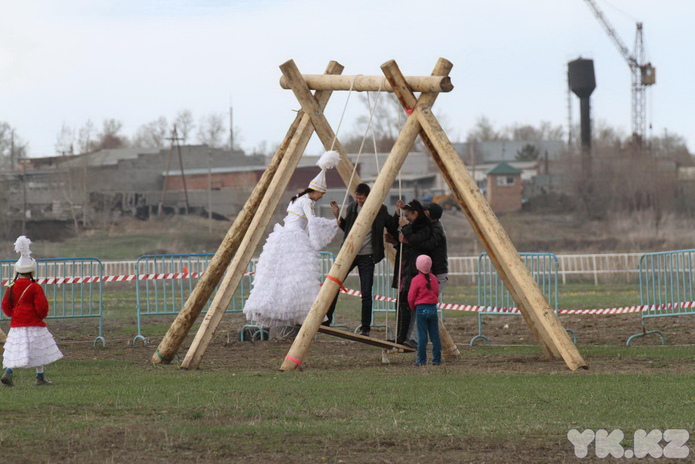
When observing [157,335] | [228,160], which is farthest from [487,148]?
[157,335]

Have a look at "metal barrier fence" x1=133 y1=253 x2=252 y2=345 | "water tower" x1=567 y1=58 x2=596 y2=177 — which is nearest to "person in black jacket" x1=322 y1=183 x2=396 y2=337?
"metal barrier fence" x1=133 y1=253 x2=252 y2=345

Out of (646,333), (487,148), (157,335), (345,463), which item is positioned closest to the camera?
(345,463)

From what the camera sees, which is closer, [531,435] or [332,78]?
[531,435]

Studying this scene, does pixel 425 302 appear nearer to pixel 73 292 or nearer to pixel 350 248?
pixel 350 248

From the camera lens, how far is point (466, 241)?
60000 mm

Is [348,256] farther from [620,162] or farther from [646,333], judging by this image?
[620,162]

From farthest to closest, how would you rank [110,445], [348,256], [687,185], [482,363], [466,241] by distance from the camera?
1. [687,185]
2. [466,241]
3. [482,363]
4. [348,256]
5. [110,445]

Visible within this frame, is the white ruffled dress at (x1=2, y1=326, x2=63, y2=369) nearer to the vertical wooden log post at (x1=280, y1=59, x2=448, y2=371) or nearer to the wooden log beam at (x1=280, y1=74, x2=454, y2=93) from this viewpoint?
the vertical wooden log post at (x1=280, y1=59, x2=448, y2=371)

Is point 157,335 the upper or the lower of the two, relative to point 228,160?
lower

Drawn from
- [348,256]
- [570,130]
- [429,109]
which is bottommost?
[348,256]

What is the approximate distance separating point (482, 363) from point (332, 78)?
12.9 feet

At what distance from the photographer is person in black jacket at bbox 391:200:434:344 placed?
12.3 meters

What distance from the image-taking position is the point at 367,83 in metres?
12.4

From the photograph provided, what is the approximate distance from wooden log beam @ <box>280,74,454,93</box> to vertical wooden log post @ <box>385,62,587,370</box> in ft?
0.74
